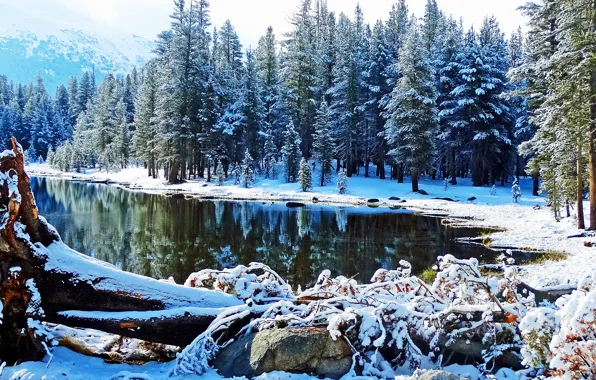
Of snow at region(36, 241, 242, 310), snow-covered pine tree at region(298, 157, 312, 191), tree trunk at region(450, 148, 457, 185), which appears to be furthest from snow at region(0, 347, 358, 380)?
tree trunk at region(450, 148, 457, 185)

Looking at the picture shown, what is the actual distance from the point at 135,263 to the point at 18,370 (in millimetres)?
10332

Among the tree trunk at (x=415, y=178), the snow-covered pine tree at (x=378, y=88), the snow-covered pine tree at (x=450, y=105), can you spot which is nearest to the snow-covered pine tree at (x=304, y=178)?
the tree trunk at (x=415, y=178)

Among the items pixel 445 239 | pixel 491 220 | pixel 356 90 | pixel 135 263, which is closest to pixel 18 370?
pixel 135 263

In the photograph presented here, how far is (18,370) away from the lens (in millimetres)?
4840

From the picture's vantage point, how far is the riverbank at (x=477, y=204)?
13.8m

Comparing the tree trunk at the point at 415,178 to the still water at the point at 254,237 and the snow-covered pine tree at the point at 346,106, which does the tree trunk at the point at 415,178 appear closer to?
the still water at the point at 254,237

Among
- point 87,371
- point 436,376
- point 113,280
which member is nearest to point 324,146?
point 113,280

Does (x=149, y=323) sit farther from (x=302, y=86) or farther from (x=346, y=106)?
(x=302, y=86)

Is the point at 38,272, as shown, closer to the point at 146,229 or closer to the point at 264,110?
the point at 146,229

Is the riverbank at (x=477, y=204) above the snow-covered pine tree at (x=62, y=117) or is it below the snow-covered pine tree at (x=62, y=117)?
below

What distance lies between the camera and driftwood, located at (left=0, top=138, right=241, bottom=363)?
5246mm

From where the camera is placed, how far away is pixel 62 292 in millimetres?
5539

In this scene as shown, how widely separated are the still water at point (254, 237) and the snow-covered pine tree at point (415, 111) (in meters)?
10.2

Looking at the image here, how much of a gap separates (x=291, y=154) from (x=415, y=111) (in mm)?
12339
